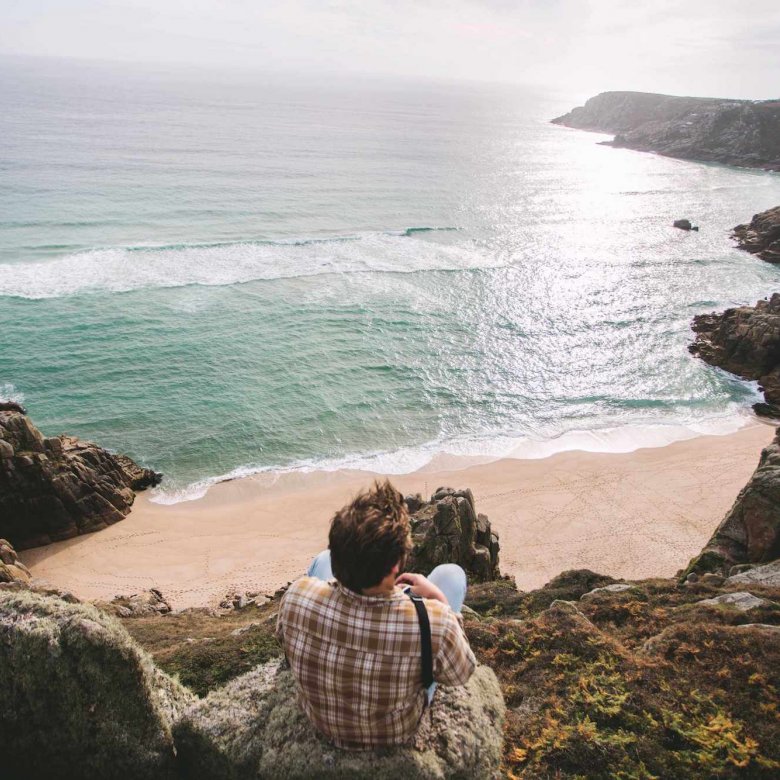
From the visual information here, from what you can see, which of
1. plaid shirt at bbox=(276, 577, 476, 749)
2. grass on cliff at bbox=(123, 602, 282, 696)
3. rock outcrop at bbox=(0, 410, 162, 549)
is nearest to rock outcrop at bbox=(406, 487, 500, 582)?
grass on cliff at bbox=(123, 602, 282, 696)

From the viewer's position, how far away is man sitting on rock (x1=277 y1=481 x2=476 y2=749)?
3656 mm

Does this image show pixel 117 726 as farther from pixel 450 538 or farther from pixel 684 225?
pixel 684 225

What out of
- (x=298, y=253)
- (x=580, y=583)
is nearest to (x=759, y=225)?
(x=298, y=253)

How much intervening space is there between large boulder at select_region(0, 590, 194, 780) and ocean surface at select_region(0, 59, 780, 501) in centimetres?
1908

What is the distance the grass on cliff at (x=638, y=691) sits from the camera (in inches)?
199

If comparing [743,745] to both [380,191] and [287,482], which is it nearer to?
[287,482]

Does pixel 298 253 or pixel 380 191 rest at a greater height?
pixel 380 191

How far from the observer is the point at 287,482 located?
23.7m

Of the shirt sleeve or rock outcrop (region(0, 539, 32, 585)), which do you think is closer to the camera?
the shirt sleeve

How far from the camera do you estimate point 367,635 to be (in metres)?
3.77

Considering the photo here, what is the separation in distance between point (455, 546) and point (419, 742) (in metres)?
10.4

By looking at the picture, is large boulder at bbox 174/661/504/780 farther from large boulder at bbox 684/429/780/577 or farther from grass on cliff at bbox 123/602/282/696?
large boulder at bbox 684/429/780/577

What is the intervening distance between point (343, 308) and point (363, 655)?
3615 cm

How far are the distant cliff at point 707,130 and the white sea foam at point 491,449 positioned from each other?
10308 cm
